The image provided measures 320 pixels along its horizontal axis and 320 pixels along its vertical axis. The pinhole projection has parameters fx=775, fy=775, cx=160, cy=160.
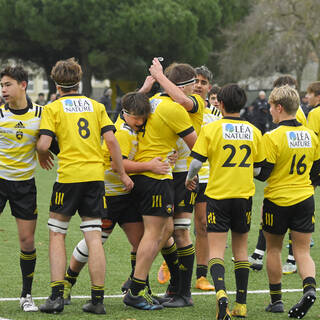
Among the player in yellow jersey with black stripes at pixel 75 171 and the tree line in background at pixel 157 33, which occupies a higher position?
the tree line in background at pixel 157 33

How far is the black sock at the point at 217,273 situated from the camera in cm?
625

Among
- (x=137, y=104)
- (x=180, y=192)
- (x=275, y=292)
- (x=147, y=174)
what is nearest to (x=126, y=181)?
(x=147, y=174)

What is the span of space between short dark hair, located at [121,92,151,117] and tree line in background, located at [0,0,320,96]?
3480 centimetres

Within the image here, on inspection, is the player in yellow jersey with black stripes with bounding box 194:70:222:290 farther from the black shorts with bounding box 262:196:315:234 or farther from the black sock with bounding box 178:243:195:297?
the black shorts with bounding box 262:196:315:234

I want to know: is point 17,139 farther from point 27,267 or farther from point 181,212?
point 181,212

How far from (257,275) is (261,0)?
40093 mm

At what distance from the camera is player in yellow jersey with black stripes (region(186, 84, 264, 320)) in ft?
20.9

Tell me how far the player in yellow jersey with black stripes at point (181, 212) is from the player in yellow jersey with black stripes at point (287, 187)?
755 millimetres

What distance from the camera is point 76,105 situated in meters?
6.53

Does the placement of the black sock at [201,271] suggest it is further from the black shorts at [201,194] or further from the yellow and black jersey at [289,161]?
the yellow and black jersey at [289,161]

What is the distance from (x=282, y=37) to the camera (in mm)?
47594

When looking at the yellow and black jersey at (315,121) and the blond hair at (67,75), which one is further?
the yellow and black jersey at (315,121)

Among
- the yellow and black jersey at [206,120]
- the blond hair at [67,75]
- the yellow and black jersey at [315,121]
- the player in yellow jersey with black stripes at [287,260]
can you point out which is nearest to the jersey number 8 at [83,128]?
the blond hair at [67,75]

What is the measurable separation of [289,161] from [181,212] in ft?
3.82
